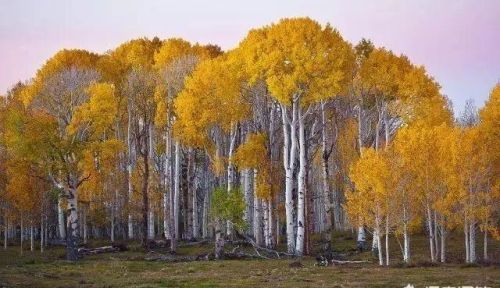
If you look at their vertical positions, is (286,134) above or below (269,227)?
above

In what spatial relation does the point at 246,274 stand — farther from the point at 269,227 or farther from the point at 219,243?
the point at 269,227

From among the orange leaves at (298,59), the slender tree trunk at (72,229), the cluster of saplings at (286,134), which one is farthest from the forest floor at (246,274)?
the orange leaves at (298,59)

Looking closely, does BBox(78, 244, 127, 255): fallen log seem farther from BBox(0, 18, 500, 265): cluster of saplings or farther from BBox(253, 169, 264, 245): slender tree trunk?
BBox(253, 169, 264, 245): slender tree trunk

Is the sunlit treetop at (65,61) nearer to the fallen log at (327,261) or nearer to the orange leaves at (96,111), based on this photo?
the orange leaves at (96,111)

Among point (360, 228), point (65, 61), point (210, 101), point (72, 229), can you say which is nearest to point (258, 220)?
point (360, 228)

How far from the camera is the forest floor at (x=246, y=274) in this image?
1155 inches

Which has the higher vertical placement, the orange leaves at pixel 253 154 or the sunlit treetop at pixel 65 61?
the sunlit treetop at pixel 65 61

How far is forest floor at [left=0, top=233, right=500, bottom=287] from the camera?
2934 cm

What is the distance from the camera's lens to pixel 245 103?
5306 centimetres

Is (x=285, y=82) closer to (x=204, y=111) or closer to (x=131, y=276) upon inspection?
(x=204, y=111)

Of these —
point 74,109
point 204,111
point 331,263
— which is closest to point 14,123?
point 74,109

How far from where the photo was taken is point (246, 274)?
113 feet

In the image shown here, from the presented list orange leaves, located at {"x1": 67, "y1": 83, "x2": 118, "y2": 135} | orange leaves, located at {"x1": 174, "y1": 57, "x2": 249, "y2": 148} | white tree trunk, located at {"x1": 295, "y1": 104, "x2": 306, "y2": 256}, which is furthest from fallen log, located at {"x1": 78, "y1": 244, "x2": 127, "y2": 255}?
white tree trunk, located at {"x1": 295, "y1": 104, "x2": 306, "y2": 256}

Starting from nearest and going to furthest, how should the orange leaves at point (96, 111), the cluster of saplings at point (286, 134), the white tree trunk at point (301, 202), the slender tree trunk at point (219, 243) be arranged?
the cluster of saplings at point (286, 134), the white tree trunk at point (301, 202), the slender tree trunk at point (219, 243), the orange leaves at point (96, 111)
